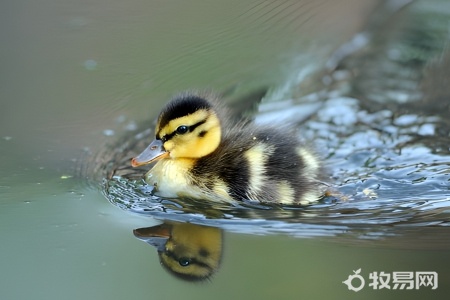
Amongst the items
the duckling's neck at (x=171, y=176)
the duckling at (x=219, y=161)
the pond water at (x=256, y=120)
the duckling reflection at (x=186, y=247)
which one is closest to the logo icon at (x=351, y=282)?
the pond water at (x=256, y=120)

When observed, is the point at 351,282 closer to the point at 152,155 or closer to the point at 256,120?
the point at 152,155

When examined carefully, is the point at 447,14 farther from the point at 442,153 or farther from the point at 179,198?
the point at 179,198

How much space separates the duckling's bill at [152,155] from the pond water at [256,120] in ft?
0.26

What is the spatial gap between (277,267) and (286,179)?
0.43m

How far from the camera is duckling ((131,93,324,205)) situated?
2084 millimetres

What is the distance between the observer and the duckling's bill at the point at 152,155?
2.11 meters

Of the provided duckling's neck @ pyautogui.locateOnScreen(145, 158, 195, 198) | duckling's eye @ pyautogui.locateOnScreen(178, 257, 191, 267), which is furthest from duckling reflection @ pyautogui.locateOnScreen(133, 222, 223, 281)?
duckling's neck @ pyautogui.locateOnScreen(145, 158, 195, 198)

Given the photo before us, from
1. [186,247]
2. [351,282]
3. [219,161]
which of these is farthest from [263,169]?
[351,282]

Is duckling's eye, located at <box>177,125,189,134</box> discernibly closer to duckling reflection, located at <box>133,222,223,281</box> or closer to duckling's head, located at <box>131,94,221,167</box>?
duckling's head, located at <box>131,94,221,167</box>

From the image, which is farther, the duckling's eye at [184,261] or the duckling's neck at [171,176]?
the duckling's neck at [171,176]

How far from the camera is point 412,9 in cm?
296

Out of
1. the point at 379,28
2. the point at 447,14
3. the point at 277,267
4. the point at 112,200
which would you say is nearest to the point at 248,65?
the point at 379,28

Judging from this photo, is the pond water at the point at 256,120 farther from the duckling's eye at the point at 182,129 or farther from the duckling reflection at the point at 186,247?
the duckling's eye at the point at 182,129

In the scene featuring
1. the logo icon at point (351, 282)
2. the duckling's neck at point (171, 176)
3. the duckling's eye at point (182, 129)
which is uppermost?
the duckling's eye at point (182, 129)
